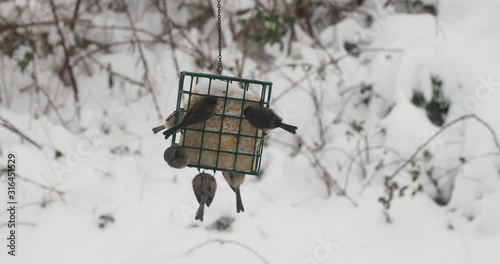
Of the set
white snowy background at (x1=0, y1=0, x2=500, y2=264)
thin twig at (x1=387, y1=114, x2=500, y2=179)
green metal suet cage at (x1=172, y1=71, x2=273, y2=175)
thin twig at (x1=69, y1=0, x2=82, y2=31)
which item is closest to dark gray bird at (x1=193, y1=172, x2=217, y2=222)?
green metal suet cage at (x1=172, y1=71, x2=273, y2=175)

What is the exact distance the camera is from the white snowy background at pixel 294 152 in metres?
3.55

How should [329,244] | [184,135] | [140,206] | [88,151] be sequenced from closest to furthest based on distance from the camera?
1. [184,135]
2. [329,244]
3. [140,206]
4. [88,151]

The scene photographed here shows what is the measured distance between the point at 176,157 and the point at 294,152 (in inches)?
94.0

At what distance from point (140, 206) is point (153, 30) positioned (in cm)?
222

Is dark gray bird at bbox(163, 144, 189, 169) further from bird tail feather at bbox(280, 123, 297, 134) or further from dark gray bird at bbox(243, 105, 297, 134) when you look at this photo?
bird tail feather at bbox(280, 123, 297, 134)

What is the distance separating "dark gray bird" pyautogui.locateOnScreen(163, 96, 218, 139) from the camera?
1987 millimetres

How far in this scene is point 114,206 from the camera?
387 cm

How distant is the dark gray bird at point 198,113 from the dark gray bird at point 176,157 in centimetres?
10

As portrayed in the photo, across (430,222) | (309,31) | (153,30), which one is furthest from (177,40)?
(430,222)

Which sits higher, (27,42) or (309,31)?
(309,31)

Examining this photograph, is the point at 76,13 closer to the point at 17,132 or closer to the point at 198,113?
the point at 17,132

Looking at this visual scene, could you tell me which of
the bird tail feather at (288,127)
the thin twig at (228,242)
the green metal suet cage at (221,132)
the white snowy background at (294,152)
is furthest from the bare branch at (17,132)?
the bird tail feather at (288,127)

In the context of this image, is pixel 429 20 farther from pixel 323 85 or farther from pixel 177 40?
pixel 177 40

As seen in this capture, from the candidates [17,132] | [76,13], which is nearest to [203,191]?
[17,132]
